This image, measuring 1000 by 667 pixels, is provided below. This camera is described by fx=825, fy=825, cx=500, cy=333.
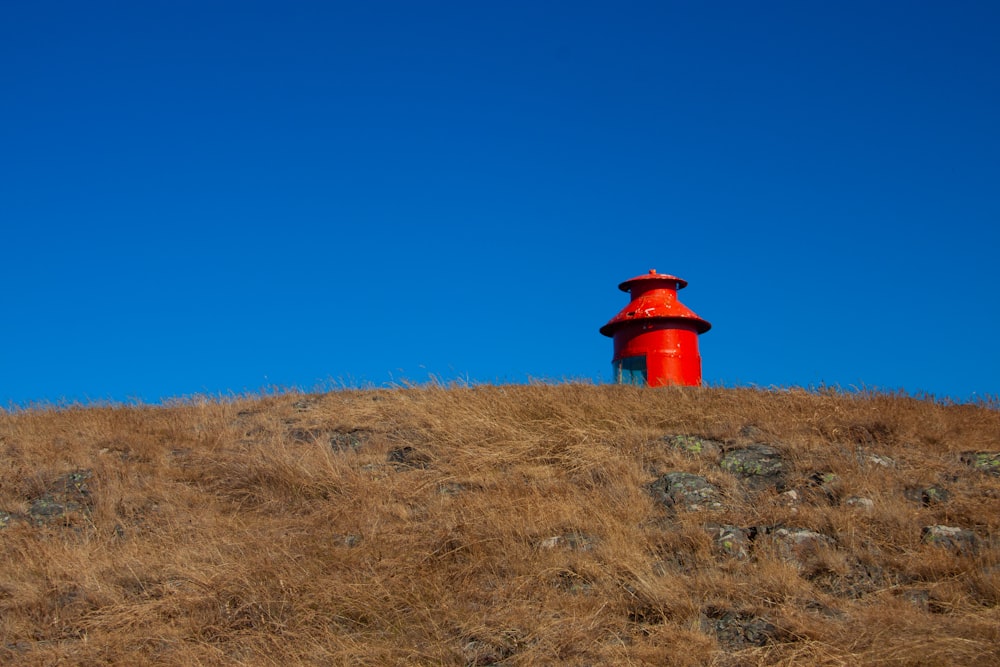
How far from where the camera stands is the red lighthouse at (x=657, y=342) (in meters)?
14.5

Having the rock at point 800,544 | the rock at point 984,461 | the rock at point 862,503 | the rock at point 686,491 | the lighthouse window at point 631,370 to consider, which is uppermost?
the lighthouse window at point 631,370

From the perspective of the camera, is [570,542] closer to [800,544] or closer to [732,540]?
[732,540]

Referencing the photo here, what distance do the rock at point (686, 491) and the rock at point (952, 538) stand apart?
Answer: 73.0 inches

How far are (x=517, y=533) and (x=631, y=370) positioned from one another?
7508 millimetres

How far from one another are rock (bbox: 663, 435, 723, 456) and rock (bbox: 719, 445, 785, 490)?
18 centimetres

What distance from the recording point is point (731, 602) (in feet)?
Result: 20.8

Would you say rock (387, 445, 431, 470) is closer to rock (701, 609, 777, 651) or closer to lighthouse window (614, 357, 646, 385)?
rock (701, 609, 777, 651)

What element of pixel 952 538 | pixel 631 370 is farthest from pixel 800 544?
pixel 631 370

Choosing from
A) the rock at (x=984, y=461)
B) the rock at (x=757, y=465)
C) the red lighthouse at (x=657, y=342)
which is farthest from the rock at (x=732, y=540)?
the red lighthouse at (x=657, y=342)

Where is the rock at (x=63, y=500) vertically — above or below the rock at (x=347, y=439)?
below

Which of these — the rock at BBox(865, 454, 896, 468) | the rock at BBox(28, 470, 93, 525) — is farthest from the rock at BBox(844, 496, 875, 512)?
the rock at BBox(28, 470, 93, 525)

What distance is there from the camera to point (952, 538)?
725 centimetres

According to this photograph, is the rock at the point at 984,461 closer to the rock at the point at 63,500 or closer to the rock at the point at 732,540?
the rock at the point at 732,540

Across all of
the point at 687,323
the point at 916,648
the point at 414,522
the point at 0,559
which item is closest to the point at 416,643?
the point at 414,522
